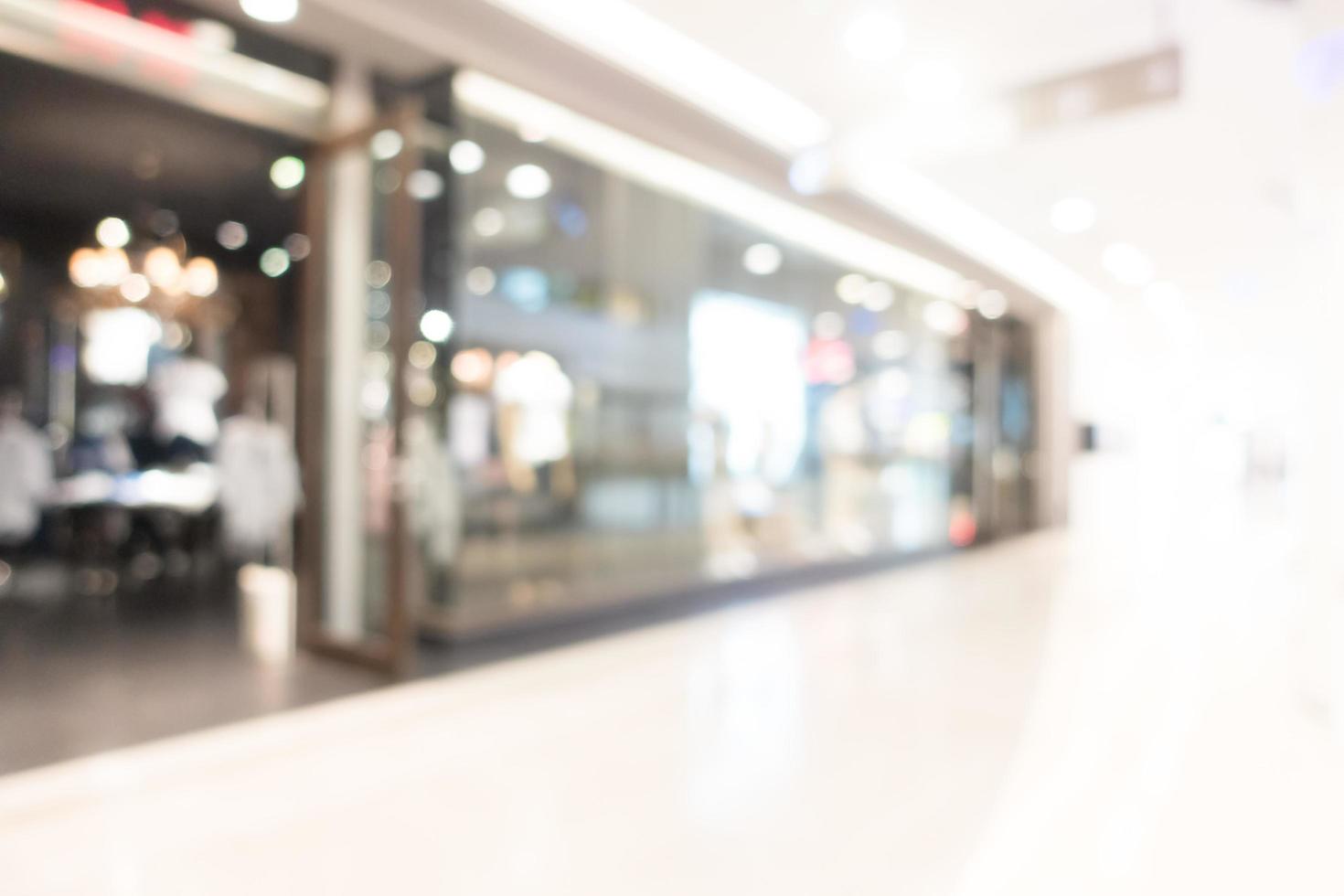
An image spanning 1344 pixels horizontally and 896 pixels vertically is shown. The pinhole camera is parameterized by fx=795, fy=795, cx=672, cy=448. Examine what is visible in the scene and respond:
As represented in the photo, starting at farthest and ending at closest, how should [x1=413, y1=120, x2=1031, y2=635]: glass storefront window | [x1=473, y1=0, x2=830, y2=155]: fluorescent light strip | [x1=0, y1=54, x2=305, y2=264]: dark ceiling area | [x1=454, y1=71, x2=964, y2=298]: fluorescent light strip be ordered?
[x1=413, y1=120, x2=1031, y2=635]: glass storefront window
[x1=454, y1=71, x2=964, y2=298]: fluorescent light strip
[x1=473, y1=0, x2=830, y2=155]: fluorescent light strip
[x1=0, y1=54, x2=305, y2=264]: dark ceiling area

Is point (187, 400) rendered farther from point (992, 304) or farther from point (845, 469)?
point (992, 304)

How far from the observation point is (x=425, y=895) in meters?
2.06

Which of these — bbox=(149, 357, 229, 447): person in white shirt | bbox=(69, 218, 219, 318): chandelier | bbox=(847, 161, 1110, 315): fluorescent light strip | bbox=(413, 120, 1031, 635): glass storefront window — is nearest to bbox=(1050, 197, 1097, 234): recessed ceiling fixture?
bbox=(847, 161, 1110, 315): fluorescent light strip

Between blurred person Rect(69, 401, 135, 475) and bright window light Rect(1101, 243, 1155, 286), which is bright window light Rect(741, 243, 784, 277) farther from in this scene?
→ blurred person Rect(69, 401, 135, 475)

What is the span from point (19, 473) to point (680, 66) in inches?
238

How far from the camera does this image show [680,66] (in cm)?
479

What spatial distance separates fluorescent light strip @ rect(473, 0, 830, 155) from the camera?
4125mm

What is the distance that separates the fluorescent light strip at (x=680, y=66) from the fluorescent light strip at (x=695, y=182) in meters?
0.52

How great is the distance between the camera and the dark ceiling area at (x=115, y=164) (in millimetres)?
4012

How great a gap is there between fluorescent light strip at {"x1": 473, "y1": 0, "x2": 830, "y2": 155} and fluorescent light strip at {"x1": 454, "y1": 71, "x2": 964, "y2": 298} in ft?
1.71

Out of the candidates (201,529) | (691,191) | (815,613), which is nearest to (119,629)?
(201,529)

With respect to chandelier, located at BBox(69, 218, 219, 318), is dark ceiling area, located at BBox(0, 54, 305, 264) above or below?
above

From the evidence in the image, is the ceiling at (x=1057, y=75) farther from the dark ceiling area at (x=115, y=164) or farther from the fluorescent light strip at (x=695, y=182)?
the dark ceiling area at (x=115, y=164)

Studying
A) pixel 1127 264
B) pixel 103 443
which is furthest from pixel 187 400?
pixel 1127 264
